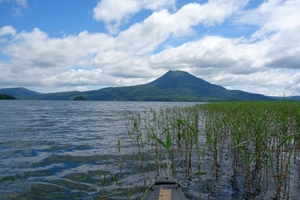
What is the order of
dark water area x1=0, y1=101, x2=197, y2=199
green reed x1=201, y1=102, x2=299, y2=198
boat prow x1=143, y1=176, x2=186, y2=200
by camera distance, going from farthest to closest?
dark water area x1=0, y1=101, x2=197, y2=199
green reed x1=201, y1=102, x2=299, y2=198
boat prow x1=143, y1=176, x2=186, y2=200

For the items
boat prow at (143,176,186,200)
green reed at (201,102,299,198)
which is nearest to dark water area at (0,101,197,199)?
boat prow at (143,176,186,200)

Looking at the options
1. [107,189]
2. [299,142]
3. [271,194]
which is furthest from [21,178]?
[299,142]

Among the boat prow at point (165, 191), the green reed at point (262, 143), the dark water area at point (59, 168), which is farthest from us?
the dark water area at point (59, 168)

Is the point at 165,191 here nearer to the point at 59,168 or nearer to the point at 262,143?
the point at 262,143

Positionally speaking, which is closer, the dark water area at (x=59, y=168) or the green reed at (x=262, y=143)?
the green reed at (x=262, y=143)

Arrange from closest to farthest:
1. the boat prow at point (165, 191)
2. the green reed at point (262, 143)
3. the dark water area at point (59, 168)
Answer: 1. the boat prow at point (165, 191)
2. the green reed at point (262, 143)
3. the dark water area at point (59, 168)

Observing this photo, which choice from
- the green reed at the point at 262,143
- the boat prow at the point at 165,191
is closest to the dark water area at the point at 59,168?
the boat prow at the point at 165,191

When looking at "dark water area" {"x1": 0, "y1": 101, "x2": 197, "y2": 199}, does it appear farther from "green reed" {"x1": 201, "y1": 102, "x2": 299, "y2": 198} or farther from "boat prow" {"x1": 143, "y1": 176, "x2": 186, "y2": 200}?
"green reed" {"x1": 201, "y1": 102, "x2": 299, "y2": 198}

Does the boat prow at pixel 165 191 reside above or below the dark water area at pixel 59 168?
above

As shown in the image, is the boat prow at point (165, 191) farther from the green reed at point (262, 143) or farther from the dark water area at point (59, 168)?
the green reed at point (262, 143)

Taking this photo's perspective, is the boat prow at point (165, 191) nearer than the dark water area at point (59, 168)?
Yes

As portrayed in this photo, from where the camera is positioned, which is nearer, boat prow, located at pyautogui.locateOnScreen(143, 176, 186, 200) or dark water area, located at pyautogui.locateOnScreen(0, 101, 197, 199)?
boat prow, located at pyautogui.locateOnScreen(143, 176, 186, 200)

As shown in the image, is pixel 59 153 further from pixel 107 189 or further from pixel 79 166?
pixel 107 189

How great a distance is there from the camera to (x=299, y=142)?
6812 mm
